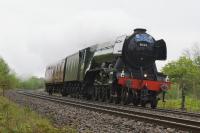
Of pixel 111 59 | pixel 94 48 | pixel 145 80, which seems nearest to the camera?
pixel 145 80

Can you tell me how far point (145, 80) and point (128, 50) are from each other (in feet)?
5.43

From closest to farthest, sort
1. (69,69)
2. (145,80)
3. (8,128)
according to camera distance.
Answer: (8,128), (145,80), (69,69)

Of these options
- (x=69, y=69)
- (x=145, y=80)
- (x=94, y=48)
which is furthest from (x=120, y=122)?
(x=69, y=69)

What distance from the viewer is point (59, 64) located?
126 feet

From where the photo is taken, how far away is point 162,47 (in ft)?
73.3

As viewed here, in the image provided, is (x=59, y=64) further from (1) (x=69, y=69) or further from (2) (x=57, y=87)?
(1) (x=69, y=69)

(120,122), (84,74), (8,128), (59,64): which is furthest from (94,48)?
(8,128)

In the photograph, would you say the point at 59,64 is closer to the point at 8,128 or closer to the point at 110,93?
the point at 110,93

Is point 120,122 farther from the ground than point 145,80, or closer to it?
closer to it

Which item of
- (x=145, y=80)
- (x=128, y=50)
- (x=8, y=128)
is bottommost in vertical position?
(x=8, y=128)

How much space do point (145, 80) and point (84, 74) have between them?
6598mm

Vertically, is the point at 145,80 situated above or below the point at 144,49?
below

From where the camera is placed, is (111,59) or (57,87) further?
(57,87)

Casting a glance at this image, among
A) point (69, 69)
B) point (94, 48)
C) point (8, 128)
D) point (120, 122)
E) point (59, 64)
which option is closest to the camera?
point (8, 128)
